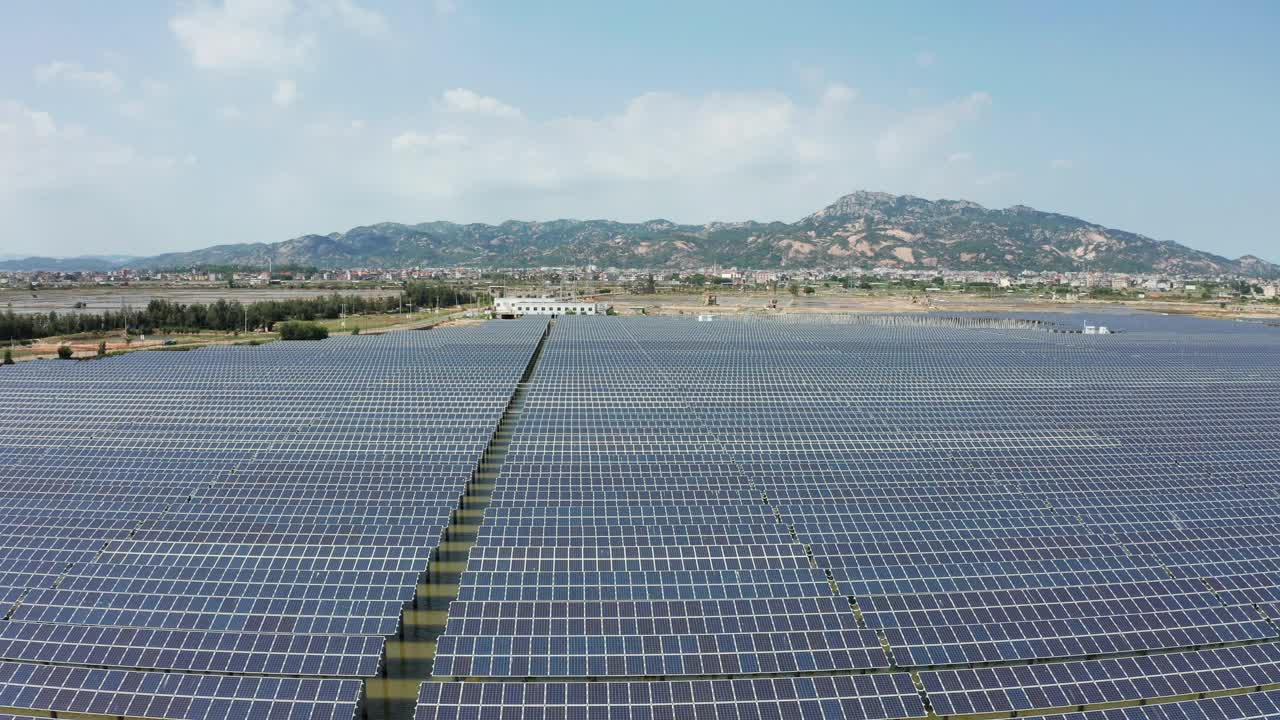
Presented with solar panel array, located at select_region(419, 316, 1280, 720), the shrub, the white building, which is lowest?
solar panel array, located at select_region(419, 316, 1280, 720)

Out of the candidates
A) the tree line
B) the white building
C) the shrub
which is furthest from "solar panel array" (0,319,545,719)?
the white building

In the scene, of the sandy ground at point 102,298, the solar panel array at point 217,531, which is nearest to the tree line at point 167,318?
the sandy ground at point 102,298

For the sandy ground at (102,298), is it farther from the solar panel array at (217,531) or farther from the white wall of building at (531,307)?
the solar panel array at (217,531)

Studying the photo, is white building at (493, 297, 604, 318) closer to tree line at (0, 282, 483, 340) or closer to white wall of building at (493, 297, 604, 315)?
white wall of building at (493, 297, 604, 315)

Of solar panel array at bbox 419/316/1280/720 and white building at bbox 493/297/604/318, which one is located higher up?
white building at bbox 493/297/604/318

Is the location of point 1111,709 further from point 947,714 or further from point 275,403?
point 275,403

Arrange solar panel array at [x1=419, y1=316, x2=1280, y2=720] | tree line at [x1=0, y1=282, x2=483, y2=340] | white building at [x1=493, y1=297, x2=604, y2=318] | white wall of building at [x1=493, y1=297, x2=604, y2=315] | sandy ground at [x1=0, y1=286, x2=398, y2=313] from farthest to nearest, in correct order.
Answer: sandy ground at [x1=0, y1=286, x2=398, y2=313]
white wall of building at [x1=493, y1=297, x2=604, y2=315]
white building at [x1=493, y1=297, x2=604, y2=318]
tree line at [x1=0, y1=282, x2=483, y2=340]
solar panel array at [x1=419, y1=316, x2=1280, y2=720]

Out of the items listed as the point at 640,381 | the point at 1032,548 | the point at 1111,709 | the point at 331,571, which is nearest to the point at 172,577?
the point at 331,571

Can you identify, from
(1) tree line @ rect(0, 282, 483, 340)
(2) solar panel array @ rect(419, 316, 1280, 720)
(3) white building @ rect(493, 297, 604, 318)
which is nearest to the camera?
(2) solar panel array @ rect(419, 316, 1280, 720)
